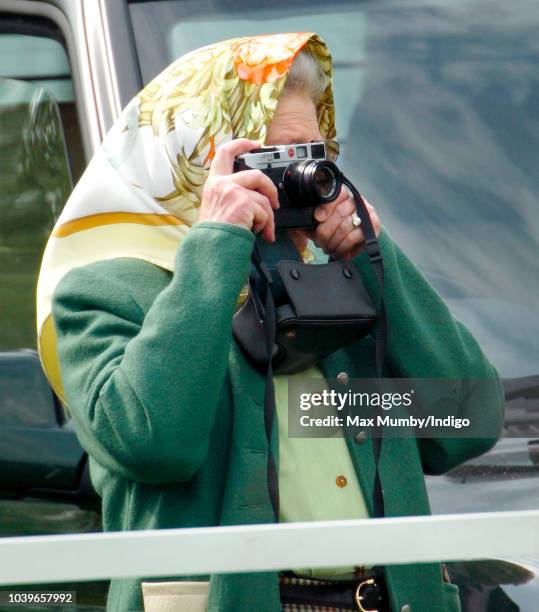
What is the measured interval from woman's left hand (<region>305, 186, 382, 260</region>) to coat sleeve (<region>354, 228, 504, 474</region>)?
1.1 inches

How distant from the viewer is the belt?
6.68ft

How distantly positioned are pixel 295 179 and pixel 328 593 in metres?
0.59

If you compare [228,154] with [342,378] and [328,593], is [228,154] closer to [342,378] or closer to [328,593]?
[342,378]

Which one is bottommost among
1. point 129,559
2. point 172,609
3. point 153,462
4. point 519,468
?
point 519,468

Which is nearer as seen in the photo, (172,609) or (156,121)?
(172,609)

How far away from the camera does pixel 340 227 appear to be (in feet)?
7.32

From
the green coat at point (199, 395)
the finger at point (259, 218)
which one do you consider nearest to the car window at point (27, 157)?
the green coat at point (199, 395)

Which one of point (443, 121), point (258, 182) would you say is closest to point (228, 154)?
point (258, 182)

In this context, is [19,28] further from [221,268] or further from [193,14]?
[221,268]

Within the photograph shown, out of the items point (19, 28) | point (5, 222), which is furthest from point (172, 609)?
point (19, 28)

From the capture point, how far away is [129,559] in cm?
162

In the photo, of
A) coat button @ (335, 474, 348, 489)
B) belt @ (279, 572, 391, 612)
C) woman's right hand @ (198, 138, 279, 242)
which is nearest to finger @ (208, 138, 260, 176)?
woman's right hand @ (198, 138, 279, 242)

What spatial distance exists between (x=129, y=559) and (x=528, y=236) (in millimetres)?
1503

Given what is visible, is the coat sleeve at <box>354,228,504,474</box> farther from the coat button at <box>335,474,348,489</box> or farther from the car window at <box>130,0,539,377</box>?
the car window at <box>130,0,539,377</box>
